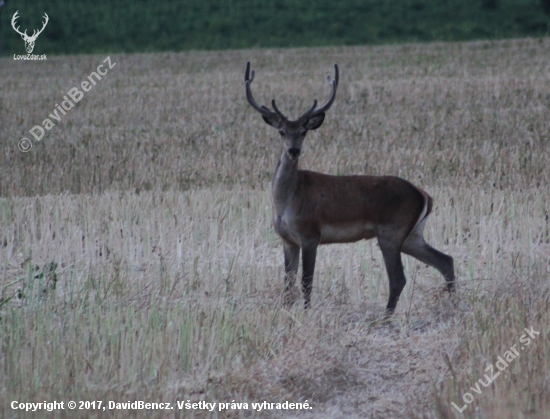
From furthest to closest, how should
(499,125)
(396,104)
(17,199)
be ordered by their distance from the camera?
(396,104) → (499,125) → (17,199)

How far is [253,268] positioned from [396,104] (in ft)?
43.0

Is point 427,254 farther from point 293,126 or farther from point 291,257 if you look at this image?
point 293,126

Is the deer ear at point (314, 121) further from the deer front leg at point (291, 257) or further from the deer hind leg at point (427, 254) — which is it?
the deer hind leg at point (427, 254)

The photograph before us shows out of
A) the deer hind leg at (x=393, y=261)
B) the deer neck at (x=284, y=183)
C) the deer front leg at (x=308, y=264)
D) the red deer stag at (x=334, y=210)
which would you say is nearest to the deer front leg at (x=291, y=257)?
the red deer stag at (x=334, y=210)

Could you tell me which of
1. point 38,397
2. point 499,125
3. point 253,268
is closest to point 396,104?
point 499,125

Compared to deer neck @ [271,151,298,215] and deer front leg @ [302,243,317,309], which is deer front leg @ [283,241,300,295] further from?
deer neck @ [271,151,298,215]

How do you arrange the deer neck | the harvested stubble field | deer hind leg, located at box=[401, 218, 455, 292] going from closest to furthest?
the harvested stubble field → the deer neck → deer hind leg, located at box=[401, 218, 455, 292]

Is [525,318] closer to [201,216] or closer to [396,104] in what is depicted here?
[201,216]

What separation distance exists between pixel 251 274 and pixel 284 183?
94 centimetres

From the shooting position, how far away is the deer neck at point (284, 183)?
294 inches

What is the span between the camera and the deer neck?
7480 mm

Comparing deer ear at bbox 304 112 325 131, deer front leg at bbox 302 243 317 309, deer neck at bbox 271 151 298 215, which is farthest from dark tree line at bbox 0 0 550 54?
deer front leg at bbox 302 243 317 309

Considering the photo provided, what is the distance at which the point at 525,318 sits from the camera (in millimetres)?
6113

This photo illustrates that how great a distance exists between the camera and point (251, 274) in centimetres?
786
